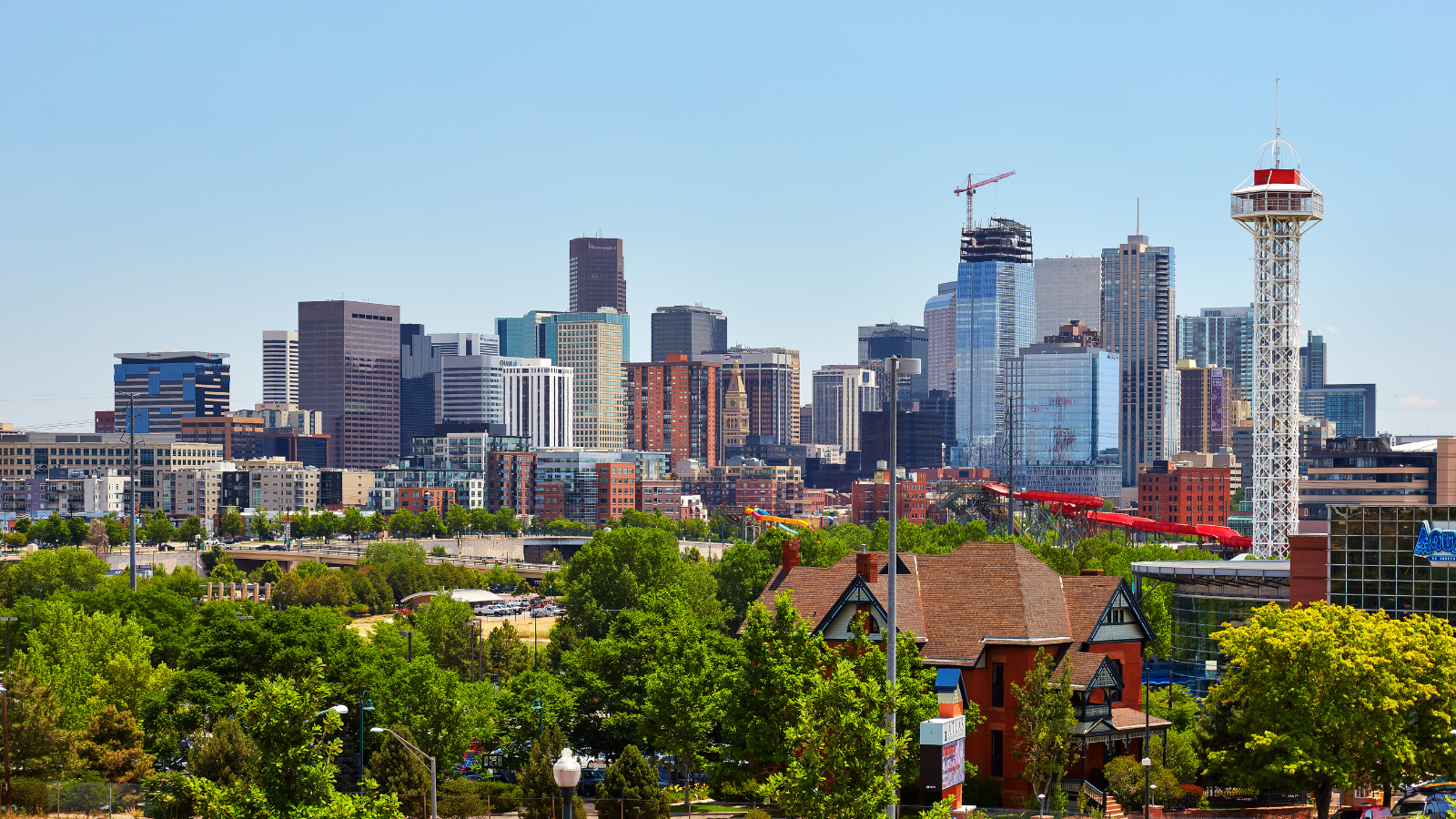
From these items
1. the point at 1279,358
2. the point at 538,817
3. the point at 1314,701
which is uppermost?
the point at 1279,358

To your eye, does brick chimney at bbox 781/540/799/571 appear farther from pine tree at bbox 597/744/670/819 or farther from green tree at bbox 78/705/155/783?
green tree at bbox 78/705/155/783

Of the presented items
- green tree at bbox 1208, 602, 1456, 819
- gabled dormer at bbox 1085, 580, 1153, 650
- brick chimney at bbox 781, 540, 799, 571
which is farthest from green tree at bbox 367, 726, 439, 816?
green tree at bbox 1208, 602, 1456, 819

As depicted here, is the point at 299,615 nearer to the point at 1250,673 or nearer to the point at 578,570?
the point at 1250,673

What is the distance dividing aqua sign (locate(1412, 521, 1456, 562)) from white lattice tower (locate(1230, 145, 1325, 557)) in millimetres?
113464

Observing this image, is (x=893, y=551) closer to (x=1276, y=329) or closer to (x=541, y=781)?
(x=541, y=781)

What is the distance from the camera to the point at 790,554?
8688cm

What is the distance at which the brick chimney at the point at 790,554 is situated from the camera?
8675cm

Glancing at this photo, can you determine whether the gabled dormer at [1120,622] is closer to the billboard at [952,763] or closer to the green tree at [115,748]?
the billboard at [952,763]

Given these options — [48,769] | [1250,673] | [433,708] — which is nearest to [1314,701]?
[1250,673]

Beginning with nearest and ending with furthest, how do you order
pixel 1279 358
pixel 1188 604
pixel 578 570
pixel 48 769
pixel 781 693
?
pixel 781 693 < pixel 48 769 < pixel 1188 604 < pixel 578 570 < pixel 1279 358

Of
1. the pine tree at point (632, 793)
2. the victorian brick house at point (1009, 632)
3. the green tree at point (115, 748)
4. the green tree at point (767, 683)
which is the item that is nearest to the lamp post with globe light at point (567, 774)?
the green tree at point (767, 683)

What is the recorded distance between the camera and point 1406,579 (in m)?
78.8

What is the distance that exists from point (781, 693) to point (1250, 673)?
19.6 m

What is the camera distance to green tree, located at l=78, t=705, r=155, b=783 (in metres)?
71.2
